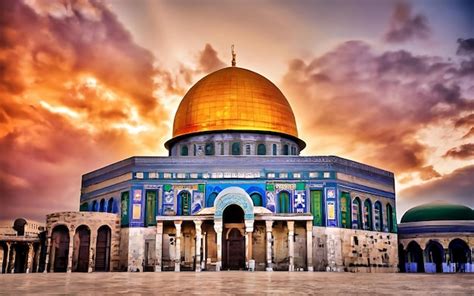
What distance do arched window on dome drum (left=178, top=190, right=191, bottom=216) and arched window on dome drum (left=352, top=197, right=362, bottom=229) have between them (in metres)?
9.34

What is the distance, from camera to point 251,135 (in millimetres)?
32594

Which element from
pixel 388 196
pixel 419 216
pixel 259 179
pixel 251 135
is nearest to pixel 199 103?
pixel 251 135

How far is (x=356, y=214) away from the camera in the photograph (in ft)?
100

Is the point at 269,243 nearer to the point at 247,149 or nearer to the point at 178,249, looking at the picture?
the point at 178,249

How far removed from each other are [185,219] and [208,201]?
247 centimetres

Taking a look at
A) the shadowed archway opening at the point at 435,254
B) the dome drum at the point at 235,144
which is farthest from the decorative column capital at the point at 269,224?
the shadowed archway opening at the point at 435,254

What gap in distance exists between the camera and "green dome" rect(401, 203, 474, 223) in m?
39.9

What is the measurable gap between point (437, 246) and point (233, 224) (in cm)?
1661

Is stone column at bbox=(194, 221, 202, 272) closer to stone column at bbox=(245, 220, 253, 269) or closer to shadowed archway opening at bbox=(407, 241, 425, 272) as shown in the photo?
stone column at bbox=(245, 220, 253, 269)

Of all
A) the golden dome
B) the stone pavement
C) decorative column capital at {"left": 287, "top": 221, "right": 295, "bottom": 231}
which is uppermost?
the golden dome

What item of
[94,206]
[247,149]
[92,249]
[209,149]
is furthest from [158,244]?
[94,206]

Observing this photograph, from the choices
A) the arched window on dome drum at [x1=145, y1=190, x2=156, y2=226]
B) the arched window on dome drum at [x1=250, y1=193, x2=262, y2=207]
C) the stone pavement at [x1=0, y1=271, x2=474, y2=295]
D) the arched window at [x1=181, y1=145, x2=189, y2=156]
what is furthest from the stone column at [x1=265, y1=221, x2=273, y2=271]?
the stone pavement at [x1=0, y1=271, x2=474, y2=295]

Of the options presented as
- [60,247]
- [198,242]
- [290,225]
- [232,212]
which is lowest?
[60,247]

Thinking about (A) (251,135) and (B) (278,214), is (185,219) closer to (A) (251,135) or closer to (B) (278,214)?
(B) (278,214)
